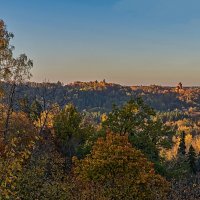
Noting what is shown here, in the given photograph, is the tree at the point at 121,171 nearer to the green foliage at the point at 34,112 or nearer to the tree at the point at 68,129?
the tree at the point at 68,129

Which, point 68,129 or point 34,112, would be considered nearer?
point 68,129

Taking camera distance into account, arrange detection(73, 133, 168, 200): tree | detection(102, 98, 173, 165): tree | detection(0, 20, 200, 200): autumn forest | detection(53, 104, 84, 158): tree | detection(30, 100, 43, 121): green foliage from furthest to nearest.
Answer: detection(30, 100, 43, 121): green foliage
detection(53, 104, 84, 158): tree
detection(102, 98, 173, 165): tree
detection(73, 133, 168, 200): tree
detection(0, 20, 200, 200): autumn forest

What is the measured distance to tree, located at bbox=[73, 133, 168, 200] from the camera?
3588 cm

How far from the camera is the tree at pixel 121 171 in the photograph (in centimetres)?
3588

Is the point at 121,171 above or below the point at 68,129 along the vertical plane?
below

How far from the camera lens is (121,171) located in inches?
1500

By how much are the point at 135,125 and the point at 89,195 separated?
2677 cm

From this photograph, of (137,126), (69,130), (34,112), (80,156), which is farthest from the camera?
(34,112)

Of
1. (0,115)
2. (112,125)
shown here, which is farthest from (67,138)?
(0,115)

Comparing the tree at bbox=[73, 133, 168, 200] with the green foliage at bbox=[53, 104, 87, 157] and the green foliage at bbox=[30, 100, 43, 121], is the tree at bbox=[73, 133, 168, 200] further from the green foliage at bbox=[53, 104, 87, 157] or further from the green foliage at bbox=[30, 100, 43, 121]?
the green foliage at bbox=[30, 100, 43, 121]

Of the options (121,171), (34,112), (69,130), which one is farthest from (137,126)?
(34,112)

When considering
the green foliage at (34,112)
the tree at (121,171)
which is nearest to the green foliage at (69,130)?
the green foliage at (34,112)

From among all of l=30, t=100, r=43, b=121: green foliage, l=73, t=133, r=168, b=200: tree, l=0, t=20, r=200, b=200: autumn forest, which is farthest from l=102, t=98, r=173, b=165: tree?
l=30, t=100, r=43, b=121: green foliage

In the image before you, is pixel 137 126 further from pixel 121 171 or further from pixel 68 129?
pixel 121 171
